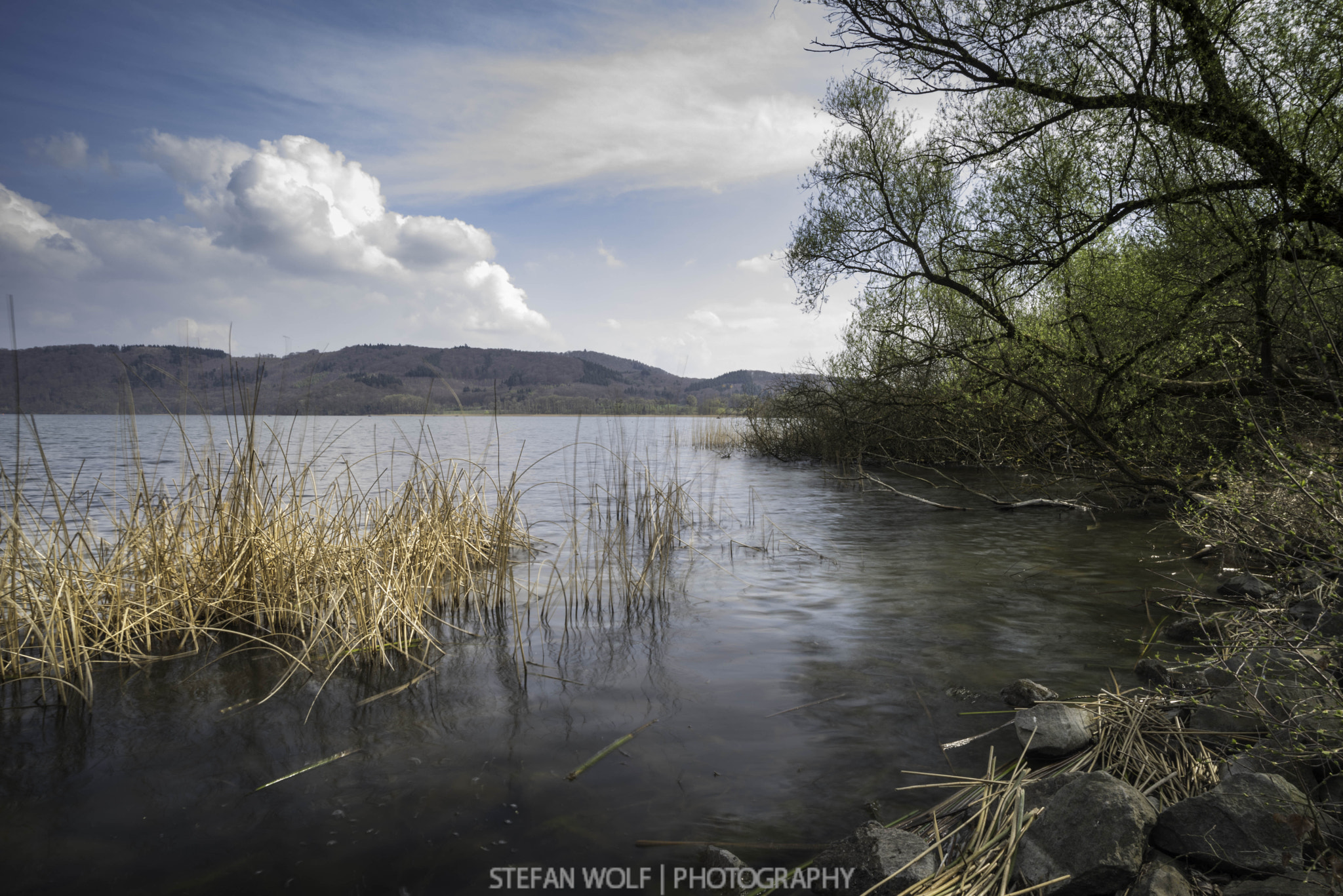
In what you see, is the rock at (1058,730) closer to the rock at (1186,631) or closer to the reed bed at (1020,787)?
the reed bed at (1020,787)

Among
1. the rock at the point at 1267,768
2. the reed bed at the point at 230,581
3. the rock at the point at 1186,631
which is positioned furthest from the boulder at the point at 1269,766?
the reed bed at the point at 230,581

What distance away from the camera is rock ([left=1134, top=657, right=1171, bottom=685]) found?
4.49 metres

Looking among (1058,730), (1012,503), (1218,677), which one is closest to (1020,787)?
(1058,730)

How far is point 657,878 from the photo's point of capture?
9.90 feet

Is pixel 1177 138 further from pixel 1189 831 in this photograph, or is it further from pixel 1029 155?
pixel 1189 831

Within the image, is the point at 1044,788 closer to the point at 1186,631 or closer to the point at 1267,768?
the point at 1267,768

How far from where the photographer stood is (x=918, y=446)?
21469 mm

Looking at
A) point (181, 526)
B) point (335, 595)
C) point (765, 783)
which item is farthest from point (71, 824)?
point (765, 783)

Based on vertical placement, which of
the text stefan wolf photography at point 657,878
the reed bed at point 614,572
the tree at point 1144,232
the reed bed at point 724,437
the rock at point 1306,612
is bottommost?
the text stefan wolf photography at point 657,878

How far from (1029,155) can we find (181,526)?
11825 millimetres

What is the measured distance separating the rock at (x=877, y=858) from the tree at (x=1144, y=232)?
4.33 m

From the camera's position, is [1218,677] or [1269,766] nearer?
[1269,766]

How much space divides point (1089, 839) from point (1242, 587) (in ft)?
19.4

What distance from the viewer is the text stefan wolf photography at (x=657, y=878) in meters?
2.93
